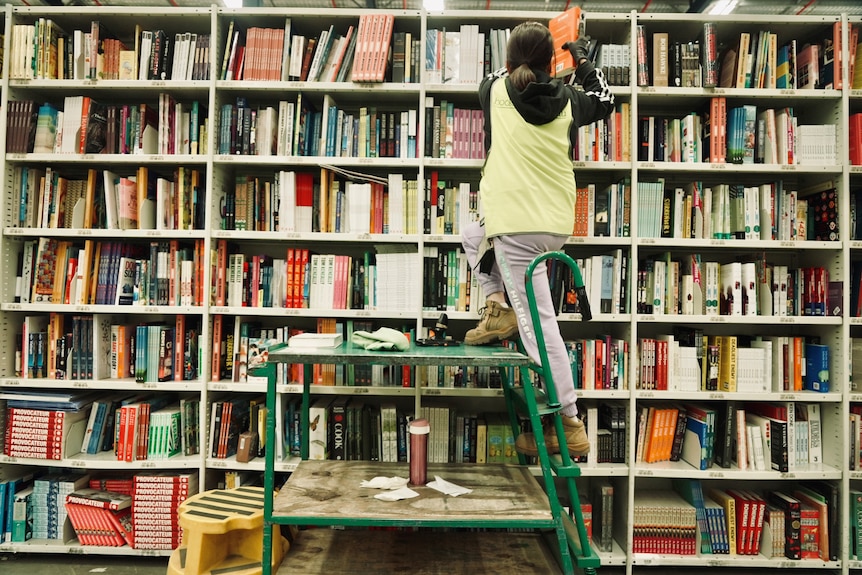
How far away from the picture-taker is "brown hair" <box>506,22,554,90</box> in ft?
5.81

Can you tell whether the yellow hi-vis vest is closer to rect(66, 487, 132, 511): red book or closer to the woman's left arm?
the woman's left arm

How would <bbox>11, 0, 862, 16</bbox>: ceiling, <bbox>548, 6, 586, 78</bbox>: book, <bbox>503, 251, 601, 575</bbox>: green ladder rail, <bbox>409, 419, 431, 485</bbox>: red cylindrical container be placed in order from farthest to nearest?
1. <bbox>11, 0, 862, 16</bbox>: ceiling
2. <bbox>548, 6, 586, 78</bbox>: book
3. <bbox>409, 419, 431, 485</bbox>: red cylindrical container
4. <bbox>503, 251, 601, 575</bbox>: green ladder rail

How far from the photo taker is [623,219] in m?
2.43

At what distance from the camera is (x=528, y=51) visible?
70.9 inches

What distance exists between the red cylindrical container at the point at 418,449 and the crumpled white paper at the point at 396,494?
78 mm

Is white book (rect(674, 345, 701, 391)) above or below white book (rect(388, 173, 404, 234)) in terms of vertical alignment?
below

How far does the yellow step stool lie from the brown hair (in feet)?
6.39

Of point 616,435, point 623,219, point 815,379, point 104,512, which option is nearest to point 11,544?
point 104,512

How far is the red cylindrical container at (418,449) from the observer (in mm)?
1809

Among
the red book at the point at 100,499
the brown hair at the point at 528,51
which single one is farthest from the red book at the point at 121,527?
the brown hair at the point at 528,51

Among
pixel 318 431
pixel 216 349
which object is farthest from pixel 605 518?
pixel 216 349

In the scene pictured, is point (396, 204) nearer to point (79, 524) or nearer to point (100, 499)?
point (100, 499)

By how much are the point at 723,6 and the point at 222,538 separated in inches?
144

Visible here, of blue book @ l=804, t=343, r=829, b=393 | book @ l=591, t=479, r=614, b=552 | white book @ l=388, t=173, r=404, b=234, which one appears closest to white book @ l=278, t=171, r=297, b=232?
white book @ l=388, t=173, r=404, b=234
